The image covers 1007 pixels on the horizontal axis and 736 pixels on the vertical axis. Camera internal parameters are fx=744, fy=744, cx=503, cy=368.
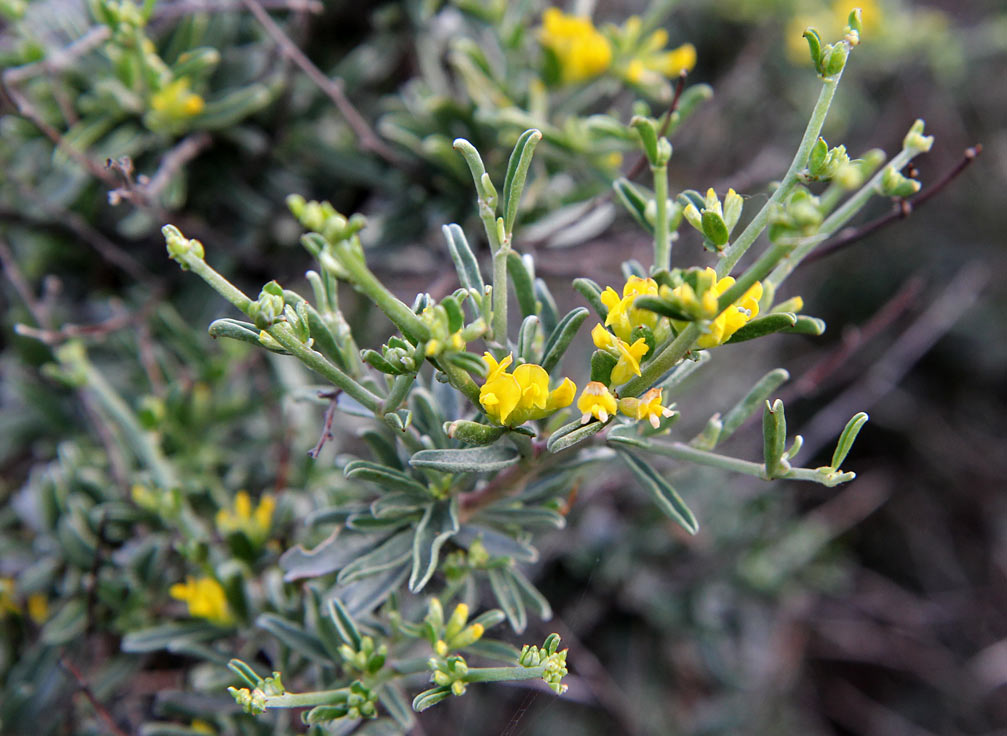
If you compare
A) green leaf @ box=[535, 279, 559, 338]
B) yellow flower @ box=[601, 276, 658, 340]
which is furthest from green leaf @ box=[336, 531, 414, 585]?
yellow flower @ box=[601, 276, 658, 340]

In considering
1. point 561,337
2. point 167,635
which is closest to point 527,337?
point 561,337

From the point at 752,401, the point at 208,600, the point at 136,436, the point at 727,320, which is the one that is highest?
the point at 727,320

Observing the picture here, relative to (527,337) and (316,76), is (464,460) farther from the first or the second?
(316,76)

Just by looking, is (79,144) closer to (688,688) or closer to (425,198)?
(425,198)

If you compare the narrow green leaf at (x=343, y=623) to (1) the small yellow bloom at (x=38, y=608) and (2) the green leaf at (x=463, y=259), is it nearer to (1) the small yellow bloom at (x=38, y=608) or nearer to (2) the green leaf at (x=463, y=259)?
(2) the green leaf at (x=463, y=259)

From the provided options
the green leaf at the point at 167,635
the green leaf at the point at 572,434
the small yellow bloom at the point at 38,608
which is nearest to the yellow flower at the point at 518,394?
the green leaf at the point at 572,434

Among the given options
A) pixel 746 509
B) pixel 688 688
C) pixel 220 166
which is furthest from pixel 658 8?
pixel 688 688
